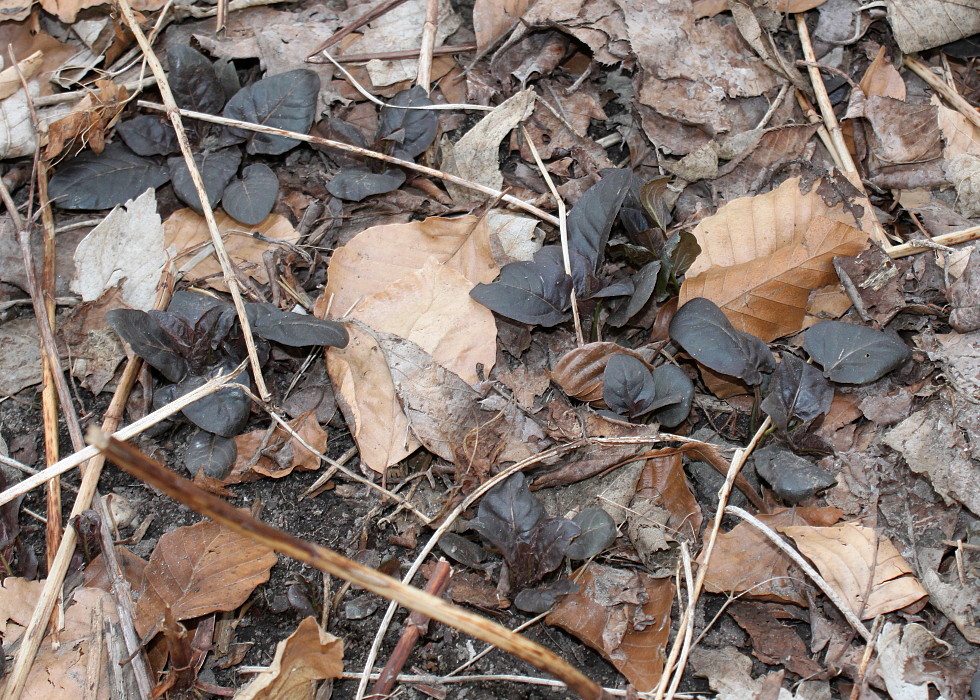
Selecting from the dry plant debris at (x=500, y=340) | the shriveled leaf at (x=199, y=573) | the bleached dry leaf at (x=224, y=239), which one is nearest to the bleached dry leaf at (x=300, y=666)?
the dry plant debris at (x=500, y=340)

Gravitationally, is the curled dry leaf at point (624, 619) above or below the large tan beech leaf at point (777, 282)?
below

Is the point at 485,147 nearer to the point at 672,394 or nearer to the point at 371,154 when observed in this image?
the point at 371,154

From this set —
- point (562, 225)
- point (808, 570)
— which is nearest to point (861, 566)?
point (808, 570)

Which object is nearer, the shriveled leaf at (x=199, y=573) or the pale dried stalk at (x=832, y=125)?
the shriveled leaf at (x=199, y=573)

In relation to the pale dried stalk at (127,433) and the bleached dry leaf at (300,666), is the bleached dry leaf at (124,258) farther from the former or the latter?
the bleached dry leaf at (300,666)

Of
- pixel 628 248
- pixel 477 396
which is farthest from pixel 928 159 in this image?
pixel 477 396

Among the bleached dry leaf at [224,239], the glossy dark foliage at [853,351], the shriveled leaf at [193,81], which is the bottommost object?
the glossy dark foliage at [853,351]

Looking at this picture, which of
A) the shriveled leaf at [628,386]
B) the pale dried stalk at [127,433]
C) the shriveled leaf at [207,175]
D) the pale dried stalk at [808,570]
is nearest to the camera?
the pale dried stalk at [808,570]

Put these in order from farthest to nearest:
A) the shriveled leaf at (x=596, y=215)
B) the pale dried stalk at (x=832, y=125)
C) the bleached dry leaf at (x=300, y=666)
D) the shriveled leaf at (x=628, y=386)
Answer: the pale dried stalk at (x=832, y=125), the shriveled leaf at (x=596, y=215), the shriveled leaf at (x=628, y=386), the bleached dry leaf at (x=300, y=666)
